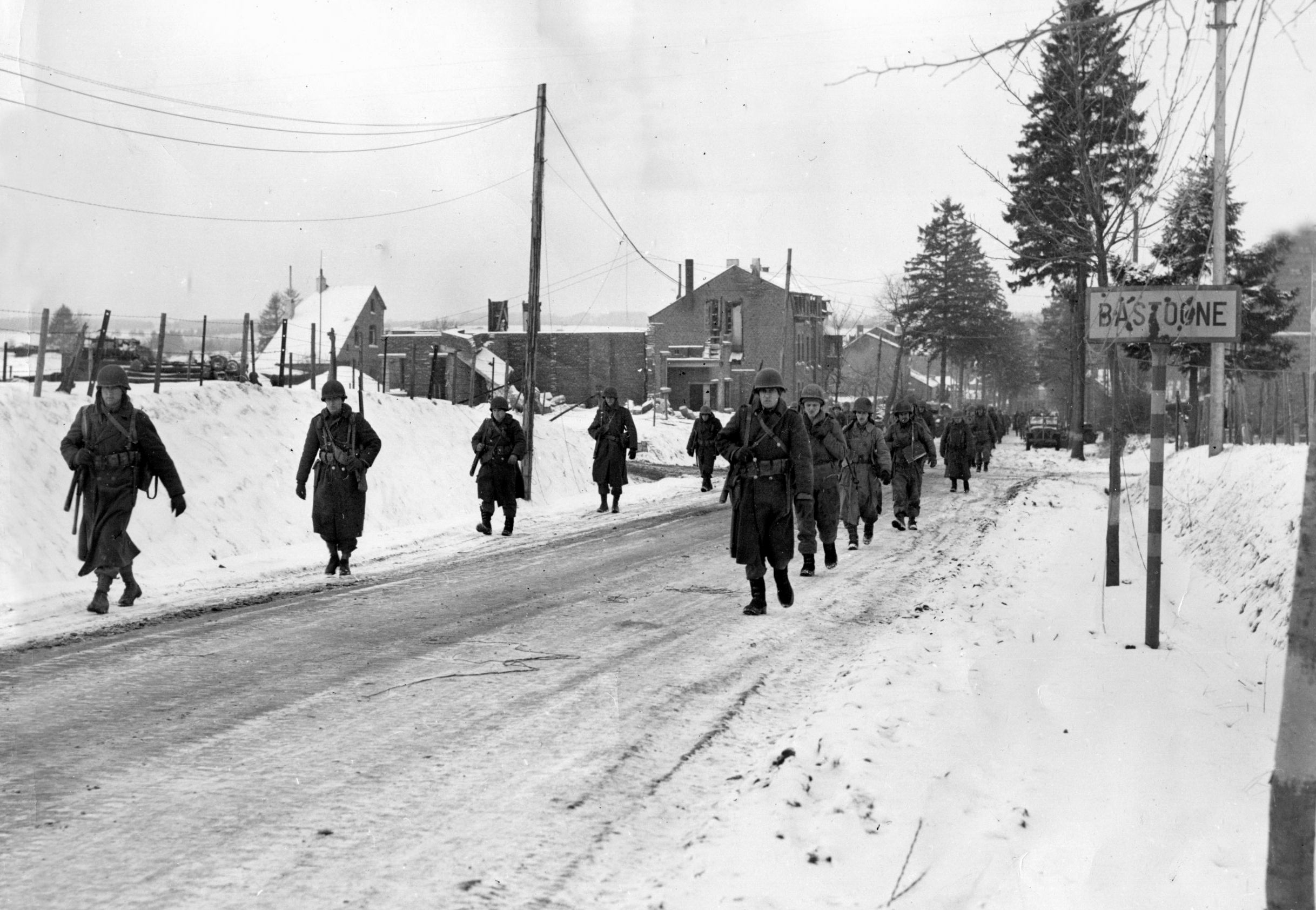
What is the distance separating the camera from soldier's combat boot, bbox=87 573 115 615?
9211mm

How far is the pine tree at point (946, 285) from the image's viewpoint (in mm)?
76062

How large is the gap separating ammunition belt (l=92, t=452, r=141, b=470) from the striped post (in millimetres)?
7841

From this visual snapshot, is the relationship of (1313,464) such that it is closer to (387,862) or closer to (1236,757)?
(1236,757)

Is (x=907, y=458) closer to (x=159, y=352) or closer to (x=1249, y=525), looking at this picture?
(x=1249, y=525)

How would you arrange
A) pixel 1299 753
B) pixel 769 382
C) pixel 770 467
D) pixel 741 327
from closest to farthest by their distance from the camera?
pixel 1299 753
pixel 769 382
pixel 770 467
pixel 741 327

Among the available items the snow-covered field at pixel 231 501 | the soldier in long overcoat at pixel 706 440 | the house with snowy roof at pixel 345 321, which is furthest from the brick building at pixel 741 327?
the snow-covered field at pixel 231 501

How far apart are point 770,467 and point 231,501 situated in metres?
9.13

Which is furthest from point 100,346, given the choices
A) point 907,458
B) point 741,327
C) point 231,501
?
point 741,327

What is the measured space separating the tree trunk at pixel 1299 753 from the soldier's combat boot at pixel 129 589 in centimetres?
865

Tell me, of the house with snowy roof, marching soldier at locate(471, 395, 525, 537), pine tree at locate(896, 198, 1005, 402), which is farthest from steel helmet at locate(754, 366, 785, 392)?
pine tree at locate(896, 198, 1005, 402)

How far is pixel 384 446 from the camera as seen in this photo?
20.8 m

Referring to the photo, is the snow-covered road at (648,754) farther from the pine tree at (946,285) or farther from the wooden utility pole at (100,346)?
the pine tree at (946,285)

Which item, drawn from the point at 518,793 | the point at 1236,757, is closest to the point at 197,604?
the point at 518,793

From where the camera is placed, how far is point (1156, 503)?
7.70 m
